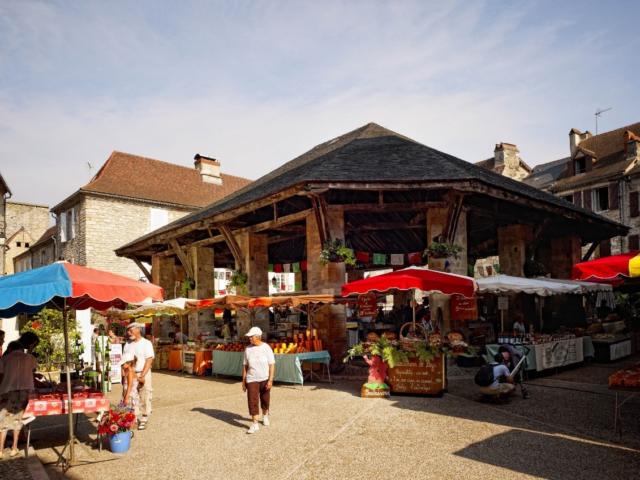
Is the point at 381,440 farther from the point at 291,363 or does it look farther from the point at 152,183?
the point at 152,183

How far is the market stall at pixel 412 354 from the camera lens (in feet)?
30.8

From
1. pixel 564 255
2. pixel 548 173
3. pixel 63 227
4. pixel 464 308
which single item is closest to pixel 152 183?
pixel 63 227

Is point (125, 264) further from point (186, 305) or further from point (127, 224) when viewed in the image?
point (186, 305)

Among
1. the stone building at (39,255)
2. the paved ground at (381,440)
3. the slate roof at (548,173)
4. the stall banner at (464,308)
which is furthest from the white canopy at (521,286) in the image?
the stone building at (39,255)

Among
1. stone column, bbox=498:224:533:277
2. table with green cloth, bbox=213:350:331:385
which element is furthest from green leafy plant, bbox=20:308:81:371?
stone column, bbox=498:224:533:277

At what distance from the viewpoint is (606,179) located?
29031mm

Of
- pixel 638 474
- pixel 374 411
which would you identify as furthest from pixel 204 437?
pixel 638 474

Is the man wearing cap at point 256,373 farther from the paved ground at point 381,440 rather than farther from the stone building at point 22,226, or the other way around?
the stone building at point 22,226

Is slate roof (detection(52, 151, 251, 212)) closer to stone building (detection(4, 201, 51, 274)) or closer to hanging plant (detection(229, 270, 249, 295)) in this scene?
hanging plant (detection(229, 270, 249, 295))

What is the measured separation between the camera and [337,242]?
1305 centimetres

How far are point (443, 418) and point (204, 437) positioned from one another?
11.0ft

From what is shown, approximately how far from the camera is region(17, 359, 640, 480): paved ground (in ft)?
17.8

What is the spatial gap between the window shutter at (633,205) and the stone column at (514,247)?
15.5m

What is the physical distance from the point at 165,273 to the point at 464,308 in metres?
13.9
